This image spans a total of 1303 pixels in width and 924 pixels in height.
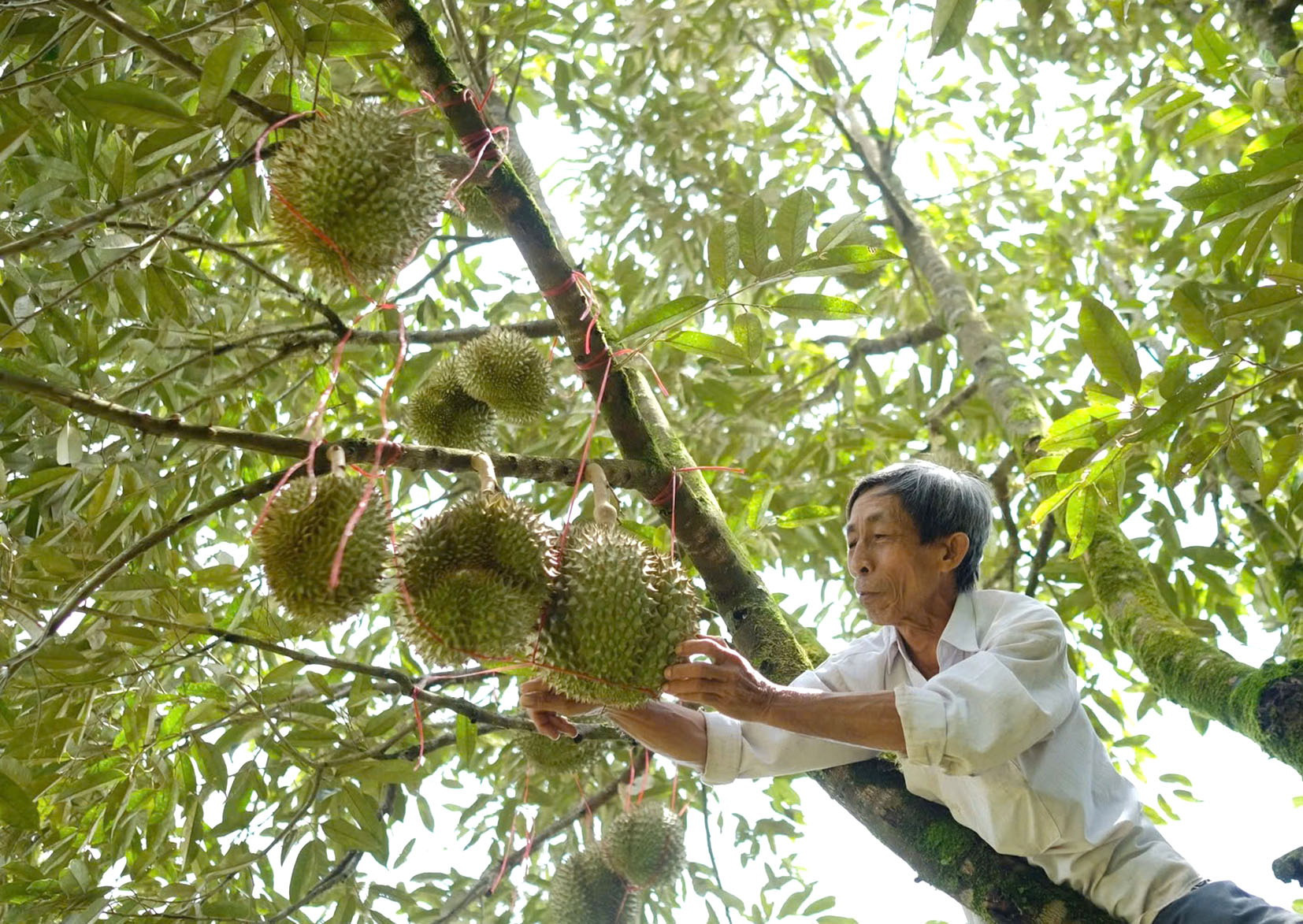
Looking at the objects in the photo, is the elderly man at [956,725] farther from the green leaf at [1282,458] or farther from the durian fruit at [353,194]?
the durian fruit at [353,194]

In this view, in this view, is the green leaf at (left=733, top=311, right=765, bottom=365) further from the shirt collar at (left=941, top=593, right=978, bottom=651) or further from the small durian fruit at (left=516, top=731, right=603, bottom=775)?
the small durian fruit at (left=516, top=731, right=603, bottom=775)

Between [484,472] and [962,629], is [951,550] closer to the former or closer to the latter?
[962,629]

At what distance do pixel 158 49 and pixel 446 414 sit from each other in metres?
1.12

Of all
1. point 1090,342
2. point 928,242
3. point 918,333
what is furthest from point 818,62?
point 1090,342

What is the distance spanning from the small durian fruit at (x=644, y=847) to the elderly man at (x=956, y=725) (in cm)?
75

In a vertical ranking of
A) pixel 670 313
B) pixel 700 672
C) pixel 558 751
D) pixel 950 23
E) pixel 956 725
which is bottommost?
pixel 956 725

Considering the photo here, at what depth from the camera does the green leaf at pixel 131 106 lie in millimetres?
1674

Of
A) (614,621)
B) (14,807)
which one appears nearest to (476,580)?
(614,621)

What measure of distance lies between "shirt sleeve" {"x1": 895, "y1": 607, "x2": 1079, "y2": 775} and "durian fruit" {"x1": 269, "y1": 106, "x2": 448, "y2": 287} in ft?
3.55

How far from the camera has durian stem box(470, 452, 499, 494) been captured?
1681mm

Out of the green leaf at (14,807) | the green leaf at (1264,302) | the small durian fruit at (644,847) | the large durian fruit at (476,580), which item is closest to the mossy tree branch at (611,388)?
the large durian fruit at (476,580)

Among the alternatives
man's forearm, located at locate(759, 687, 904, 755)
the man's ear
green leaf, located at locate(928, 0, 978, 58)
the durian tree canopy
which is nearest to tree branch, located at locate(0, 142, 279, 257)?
the durian tree canopy

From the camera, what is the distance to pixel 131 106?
1.70 m

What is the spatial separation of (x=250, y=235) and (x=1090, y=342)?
3425 mm
